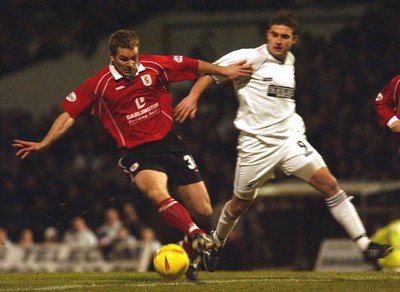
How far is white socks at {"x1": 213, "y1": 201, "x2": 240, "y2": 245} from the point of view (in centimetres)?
1002

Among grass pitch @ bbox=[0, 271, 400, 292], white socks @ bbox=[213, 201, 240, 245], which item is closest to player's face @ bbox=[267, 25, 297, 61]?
white socks @ bbox=[213, 201, 240, 245]

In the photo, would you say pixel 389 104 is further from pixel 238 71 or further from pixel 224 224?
pixel 224 224

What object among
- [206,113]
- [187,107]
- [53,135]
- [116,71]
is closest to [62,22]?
[206,113]

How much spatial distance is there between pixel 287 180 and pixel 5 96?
7012 millimetres

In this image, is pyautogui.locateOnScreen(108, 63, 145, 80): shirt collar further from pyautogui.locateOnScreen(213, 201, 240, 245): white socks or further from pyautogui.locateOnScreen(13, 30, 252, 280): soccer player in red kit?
pyautogui.locateOnScreen(213, 201, 240, 245): white socks

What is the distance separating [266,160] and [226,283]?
4.17 ft

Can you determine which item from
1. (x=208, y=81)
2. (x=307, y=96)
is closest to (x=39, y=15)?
(x=307, y=96)

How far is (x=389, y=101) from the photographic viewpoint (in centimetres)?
996

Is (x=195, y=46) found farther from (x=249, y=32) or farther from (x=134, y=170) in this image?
(x=134, y=170)

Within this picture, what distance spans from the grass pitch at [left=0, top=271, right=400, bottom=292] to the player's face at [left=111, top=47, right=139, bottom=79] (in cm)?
181

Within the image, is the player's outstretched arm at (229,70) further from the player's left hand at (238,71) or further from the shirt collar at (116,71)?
the shirt collar at (116,71)

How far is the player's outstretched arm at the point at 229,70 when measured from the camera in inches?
375

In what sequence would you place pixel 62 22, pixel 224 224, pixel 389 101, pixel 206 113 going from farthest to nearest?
pixel 62 22
pixel 206 113
pixel 224 224
pixel 389 101

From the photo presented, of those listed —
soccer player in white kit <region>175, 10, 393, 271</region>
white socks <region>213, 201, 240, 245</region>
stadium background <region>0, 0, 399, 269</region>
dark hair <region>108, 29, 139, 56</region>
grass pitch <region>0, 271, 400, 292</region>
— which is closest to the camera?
grass pitch <region>0, 271, 400, 292</region>
